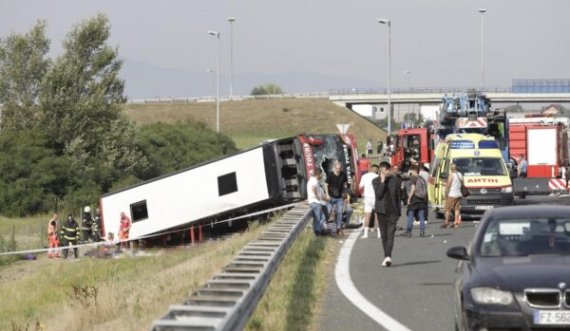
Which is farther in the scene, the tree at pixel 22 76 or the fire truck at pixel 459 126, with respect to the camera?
the tree at pixel 22 76

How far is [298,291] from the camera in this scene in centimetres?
1252

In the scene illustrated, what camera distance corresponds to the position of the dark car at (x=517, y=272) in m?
8.23

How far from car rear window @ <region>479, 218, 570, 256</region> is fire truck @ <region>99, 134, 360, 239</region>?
2132 cm

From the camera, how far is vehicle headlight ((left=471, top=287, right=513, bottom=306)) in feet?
27.4

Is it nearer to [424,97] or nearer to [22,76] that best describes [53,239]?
[22,76]

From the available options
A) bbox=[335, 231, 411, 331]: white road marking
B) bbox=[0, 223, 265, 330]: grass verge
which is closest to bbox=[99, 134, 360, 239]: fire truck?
bbox=[0, 223, 265, 330]: grass verge

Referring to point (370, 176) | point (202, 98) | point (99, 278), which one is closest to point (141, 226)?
point (99, 278)

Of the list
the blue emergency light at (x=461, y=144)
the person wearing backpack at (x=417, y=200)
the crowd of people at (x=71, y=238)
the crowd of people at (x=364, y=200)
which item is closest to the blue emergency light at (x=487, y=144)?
the blue emergency light at (x=461, y=144)

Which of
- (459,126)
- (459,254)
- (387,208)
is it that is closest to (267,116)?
(459,126)

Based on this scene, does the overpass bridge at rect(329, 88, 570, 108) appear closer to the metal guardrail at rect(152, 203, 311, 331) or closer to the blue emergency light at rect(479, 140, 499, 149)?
the blue emergency light at rect(479, 140, 499, 149)

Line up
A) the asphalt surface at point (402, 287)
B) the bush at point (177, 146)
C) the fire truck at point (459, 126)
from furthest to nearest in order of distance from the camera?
1. the bush at point (177, 146)
2. the fire truck at point (459, 126)
3. the asphalt surface at point (402, 287)

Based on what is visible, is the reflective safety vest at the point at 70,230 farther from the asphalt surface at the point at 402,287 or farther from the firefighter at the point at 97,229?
the asphalt surface at the point at 402,287

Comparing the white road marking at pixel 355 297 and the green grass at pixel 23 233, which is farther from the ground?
the white road marking at pixel 355 297

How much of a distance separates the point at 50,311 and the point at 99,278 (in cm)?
553
